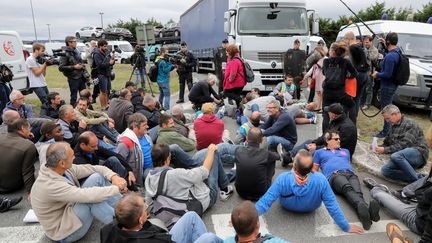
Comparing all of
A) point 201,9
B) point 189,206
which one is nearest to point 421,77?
point 189,206

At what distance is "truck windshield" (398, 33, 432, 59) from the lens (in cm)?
980

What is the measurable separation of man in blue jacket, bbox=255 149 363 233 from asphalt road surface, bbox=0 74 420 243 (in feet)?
0.57

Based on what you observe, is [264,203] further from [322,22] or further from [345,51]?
[322,22]

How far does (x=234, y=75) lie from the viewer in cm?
872

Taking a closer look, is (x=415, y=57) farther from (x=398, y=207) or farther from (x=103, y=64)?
(x=103, y=64)

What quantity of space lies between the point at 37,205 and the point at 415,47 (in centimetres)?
1045

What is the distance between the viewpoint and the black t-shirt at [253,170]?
14.2 feet

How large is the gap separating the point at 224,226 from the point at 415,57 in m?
8.50

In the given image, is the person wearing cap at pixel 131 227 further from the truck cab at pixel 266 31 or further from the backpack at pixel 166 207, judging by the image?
the truck cab at pixel 266 31

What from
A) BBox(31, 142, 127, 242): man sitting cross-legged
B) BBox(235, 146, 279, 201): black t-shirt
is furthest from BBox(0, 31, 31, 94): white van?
BBox(235, 146, 279, 201): black t-shirt

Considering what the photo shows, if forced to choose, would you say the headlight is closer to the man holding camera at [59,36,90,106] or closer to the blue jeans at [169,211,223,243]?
the blue jeans at [169,211,223,243]

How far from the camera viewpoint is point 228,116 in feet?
30.4

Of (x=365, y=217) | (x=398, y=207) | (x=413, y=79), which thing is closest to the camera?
(x=365, y=217)

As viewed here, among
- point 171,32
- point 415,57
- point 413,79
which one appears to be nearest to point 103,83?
point 413,79
